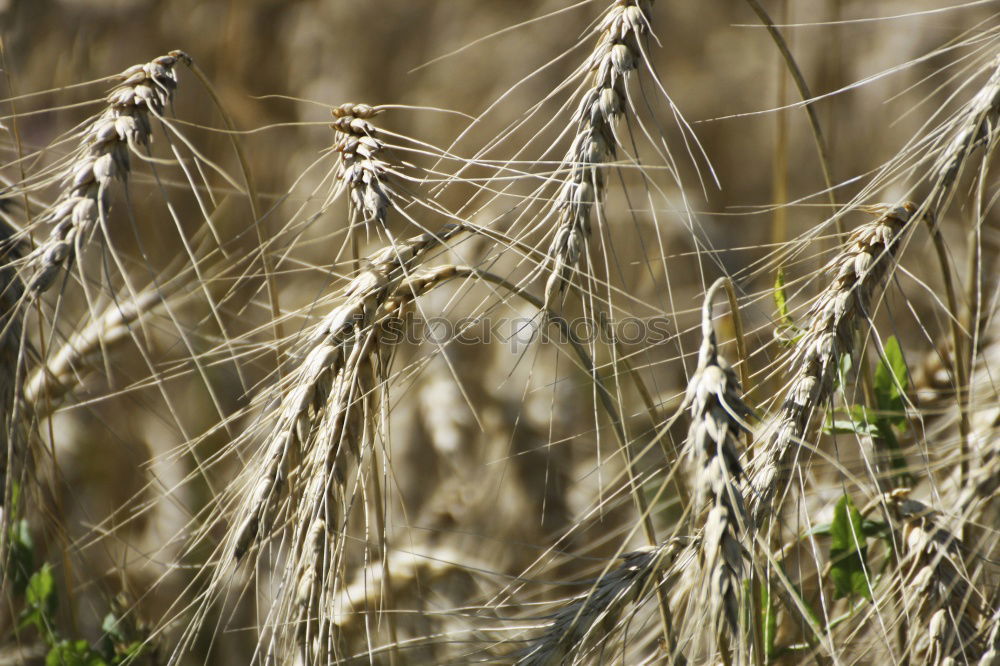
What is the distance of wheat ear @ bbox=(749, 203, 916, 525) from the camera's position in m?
0.44

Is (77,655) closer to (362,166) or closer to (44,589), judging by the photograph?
(44,589)

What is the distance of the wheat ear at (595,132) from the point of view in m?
0.46

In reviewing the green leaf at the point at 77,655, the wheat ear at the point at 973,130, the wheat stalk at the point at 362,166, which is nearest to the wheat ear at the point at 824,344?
the wheat ear at the point at 973,130

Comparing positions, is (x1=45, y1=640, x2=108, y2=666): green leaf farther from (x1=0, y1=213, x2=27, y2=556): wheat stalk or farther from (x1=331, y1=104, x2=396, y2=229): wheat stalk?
(x1=331, y1=104, x2=396, y2=229): wheat stalk

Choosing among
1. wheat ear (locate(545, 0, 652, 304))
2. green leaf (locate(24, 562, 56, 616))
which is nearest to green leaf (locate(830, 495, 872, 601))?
wheat ear (locate(545, 0, 652, 304))

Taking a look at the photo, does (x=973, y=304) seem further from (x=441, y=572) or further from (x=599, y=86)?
(x=441, y=572)

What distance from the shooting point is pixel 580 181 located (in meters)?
0.48

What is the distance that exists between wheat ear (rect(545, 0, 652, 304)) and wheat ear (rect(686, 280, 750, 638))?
0.38 ft

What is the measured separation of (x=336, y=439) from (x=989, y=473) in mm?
358

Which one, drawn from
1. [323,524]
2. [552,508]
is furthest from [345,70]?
[323,524]

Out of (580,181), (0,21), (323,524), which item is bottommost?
(323,524)

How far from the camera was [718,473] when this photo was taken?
1.17 feet

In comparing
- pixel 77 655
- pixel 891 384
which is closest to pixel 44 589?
pixel 77 655

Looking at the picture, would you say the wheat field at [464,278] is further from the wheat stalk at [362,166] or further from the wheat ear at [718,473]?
the wheat ear at [718,473]
